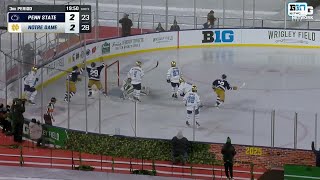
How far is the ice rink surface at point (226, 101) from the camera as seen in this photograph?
22797 mm

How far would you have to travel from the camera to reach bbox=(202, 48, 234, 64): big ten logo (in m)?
35.0

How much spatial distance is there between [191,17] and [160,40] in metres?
6.48

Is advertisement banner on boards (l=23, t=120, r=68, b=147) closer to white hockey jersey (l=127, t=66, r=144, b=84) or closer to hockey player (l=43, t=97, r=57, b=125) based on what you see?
hockey player (l=43, t=97, r=57, b=125)

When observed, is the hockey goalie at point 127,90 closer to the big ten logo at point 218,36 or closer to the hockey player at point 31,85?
the hockey player at point 31,85

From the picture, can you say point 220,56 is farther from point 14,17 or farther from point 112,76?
point 14,17

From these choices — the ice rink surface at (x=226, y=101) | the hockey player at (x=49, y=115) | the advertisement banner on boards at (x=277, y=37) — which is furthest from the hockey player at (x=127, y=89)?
the advertisement banner on boards at (x=277, y=37)

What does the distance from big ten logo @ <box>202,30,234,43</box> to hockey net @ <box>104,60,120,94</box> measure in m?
5.89

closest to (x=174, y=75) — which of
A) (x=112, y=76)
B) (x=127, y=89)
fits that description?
(x=127, y=89)

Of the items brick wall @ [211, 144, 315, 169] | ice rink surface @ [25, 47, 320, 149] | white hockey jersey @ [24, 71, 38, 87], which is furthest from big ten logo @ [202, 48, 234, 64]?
brick wall @ [211, 144, 315, 169]

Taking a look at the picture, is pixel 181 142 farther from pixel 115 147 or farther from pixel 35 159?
pixel 35 159

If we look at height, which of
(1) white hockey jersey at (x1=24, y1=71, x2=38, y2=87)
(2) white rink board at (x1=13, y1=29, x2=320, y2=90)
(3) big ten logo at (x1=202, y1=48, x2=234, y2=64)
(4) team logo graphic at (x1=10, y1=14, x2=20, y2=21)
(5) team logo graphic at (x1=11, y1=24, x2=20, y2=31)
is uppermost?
(2) white rink board at (x1=13, y1=29, x2=320, y2=90)

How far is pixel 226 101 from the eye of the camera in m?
27.2
